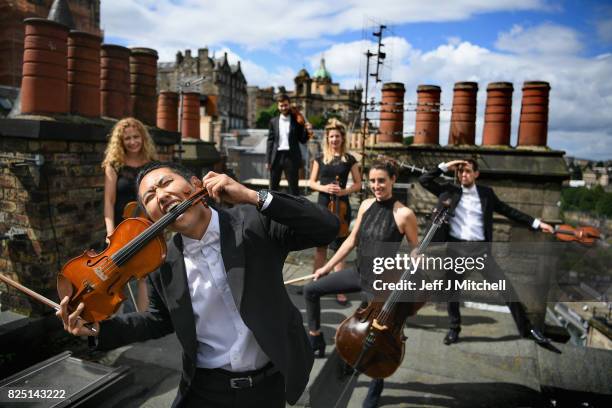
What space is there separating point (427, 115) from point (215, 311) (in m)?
5.50

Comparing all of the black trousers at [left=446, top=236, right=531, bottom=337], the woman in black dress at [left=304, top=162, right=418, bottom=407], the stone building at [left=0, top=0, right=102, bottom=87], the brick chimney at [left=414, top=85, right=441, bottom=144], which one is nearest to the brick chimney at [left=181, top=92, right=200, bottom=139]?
the brick chimney at [left=414, top=85, right=441, bottom=144]

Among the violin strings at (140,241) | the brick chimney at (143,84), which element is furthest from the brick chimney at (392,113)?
the violin strings at (140,241)

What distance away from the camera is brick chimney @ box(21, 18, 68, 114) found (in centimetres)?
381

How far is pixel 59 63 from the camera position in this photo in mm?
3934

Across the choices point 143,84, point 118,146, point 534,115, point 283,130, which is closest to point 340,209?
point 283,130

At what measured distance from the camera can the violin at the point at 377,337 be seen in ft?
9.34

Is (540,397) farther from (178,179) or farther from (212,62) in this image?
(212,62)

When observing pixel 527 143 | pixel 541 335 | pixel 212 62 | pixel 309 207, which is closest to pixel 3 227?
pixel 309 207

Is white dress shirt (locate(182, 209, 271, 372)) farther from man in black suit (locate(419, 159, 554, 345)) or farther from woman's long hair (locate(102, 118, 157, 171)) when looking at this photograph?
man in black suit (locate(419, 159, 554, 345))

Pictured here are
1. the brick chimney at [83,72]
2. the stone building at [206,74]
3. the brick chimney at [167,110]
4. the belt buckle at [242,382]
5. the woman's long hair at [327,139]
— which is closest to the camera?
the belt buckle at [242,382]

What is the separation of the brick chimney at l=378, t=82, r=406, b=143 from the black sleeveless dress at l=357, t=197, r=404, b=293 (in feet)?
11.1

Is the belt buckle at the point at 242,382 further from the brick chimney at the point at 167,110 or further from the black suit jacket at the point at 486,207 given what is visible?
the brick chimney at the point at 167,110

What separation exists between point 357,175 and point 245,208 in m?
3.08

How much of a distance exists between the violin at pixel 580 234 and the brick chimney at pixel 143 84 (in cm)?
524
